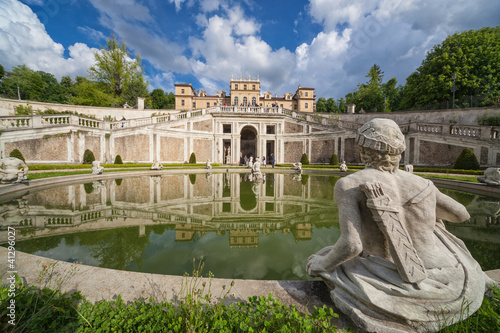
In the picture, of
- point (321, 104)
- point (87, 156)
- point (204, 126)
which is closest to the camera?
point (87, 156)

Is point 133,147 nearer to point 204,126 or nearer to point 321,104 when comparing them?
point 204,126

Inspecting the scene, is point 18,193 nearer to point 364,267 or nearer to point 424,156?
point 364,267

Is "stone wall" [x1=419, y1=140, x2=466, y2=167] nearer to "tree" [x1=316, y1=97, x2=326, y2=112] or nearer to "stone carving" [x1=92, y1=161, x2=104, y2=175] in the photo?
"stone carving" [x1=92, y1=161, x2=104, y2=175]

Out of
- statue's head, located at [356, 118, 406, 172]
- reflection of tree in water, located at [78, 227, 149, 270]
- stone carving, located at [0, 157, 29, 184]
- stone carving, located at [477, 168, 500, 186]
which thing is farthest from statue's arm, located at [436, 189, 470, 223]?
stone carving, located at [0, 157, 29, 184]

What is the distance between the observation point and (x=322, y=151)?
27.1 metres

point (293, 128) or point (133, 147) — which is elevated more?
point (293, 128)

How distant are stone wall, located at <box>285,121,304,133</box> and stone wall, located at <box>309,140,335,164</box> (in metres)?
2.91

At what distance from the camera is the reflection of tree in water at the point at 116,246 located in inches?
151

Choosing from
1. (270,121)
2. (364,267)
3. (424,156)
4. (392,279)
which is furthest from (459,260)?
(270,121)

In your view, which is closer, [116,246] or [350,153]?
[116,246]

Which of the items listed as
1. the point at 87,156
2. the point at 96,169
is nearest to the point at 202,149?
the point at 87,156

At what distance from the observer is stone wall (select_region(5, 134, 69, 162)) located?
16250 mm

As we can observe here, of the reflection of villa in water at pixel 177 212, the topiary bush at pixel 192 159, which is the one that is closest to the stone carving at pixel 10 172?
the reflection of villa in water at pixel 177 212

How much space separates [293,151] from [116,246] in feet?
89.0
